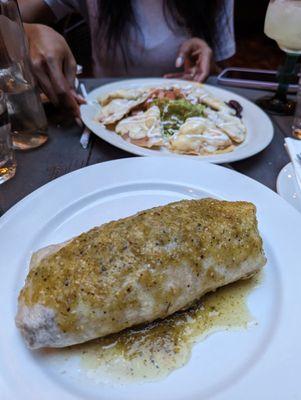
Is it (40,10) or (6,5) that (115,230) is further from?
(40,10)

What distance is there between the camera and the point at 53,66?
1.53 m

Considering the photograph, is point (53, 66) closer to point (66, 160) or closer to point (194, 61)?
point (66, 160)

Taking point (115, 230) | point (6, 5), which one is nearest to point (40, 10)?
point (6, 5)

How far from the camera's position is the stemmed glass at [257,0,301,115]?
1.58m

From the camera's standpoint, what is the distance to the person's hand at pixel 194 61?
2.06 meters

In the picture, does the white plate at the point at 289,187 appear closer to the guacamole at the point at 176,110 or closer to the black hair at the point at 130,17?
the guacamole at the point at 176,110

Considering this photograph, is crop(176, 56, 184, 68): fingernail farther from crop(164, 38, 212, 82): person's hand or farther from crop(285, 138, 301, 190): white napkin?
crop(285, 138, 301, 190): white napkin

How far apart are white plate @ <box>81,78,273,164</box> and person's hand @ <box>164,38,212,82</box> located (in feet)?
0.56

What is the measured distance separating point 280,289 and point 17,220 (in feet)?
2.38

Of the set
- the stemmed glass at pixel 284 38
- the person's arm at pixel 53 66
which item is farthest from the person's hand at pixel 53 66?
the stemmed glass at pixel 284 38

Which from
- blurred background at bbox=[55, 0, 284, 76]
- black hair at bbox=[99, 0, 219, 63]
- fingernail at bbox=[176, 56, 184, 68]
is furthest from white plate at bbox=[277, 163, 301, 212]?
blurred background at bbox=[55, 0, 284, 76]

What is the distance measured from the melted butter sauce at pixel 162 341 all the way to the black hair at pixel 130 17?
6.62 ft

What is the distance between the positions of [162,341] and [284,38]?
4.82 ft

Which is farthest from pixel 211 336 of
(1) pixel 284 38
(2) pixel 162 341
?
(1) pixel 284 38
